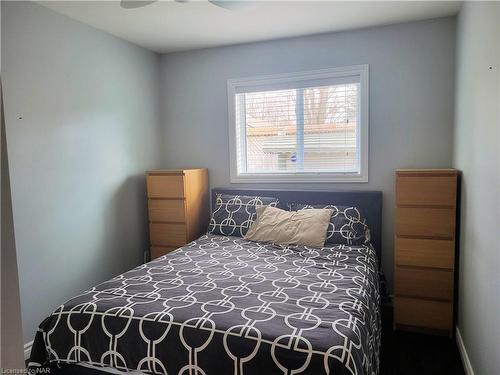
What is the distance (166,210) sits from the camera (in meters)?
3.32

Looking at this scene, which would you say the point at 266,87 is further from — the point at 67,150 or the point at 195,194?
the point at 67,150

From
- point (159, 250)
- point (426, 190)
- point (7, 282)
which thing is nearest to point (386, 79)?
point (426, 190)

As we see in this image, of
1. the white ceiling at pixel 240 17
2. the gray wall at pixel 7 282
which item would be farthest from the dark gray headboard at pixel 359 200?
the gray wall at pixel 7 282

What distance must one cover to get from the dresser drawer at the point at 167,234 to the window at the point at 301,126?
0.76 metres

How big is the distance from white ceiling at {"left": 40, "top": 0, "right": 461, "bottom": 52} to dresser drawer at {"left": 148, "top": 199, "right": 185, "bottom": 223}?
4.92ft

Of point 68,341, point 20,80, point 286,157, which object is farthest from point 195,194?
point 68,341

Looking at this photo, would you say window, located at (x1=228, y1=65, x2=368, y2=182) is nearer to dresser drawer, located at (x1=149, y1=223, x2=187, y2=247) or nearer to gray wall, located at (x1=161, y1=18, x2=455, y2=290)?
gray wall, located at (x1=161, y1=18, x2=455, y2=290)

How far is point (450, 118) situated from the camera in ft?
9.40

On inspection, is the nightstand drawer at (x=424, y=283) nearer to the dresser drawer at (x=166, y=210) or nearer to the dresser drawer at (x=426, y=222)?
the dresser drawer at (x=426, y=222)

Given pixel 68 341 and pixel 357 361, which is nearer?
pixel 357 361

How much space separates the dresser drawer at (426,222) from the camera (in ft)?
8.33

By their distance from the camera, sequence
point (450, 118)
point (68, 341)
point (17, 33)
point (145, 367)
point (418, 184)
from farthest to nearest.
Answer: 1. point (450, 118)
2. point (418, 184)
3. point (17, 33)
4. point (68, 341)
5. point (145, 367)

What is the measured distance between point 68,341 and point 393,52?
10.1ft

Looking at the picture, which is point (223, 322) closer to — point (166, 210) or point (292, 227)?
point (292, 227)
